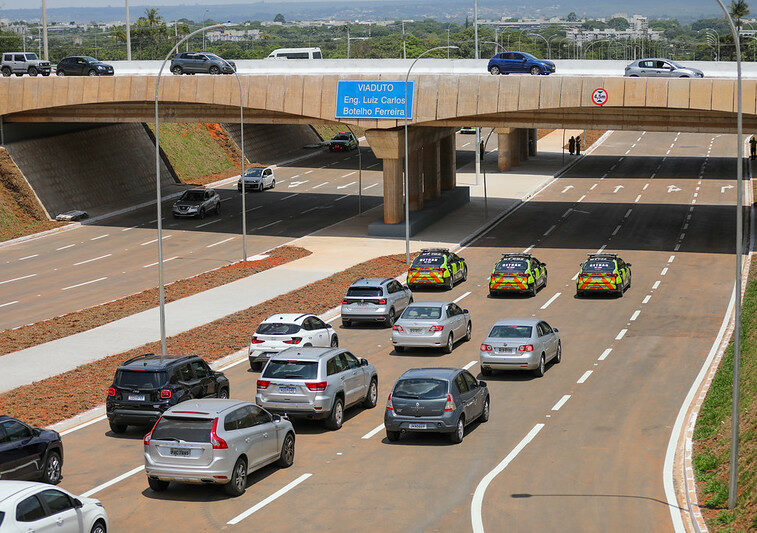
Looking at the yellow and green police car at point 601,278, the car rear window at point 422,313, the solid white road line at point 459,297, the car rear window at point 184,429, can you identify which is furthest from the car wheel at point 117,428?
the yellow and green police car at point 601,278

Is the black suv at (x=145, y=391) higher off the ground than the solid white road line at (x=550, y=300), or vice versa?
the black suv at (x=145, y=391)

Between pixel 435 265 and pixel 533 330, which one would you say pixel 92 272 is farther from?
pixel 533 330

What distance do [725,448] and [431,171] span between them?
44.5 meters

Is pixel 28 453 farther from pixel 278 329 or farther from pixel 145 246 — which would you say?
pixel 145 246

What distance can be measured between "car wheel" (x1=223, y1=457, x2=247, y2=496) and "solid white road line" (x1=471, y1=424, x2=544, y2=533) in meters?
4.18

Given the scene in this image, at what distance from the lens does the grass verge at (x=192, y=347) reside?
2683 centimetres

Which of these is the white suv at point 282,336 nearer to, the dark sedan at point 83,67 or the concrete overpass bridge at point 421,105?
the concrete overpass bridge at point 421,105

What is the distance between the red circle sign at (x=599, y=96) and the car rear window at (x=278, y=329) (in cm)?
2666

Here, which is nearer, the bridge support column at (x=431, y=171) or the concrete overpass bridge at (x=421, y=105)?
the concrete overpass bridge at (x=421, y=105)

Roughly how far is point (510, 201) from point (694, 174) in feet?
68.8

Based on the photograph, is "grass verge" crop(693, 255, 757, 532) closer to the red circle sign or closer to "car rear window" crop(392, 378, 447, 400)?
"car rear window" crop(392, 378, 447, 400)

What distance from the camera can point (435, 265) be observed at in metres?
44.6

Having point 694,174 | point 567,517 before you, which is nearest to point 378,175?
point 694,174

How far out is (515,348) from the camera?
29609 millimetres
